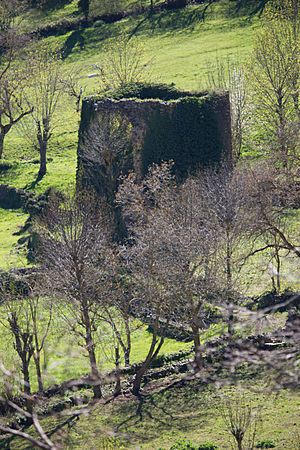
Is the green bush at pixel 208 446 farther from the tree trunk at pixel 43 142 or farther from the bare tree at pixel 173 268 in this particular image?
the tree trunk at pixel 43 142

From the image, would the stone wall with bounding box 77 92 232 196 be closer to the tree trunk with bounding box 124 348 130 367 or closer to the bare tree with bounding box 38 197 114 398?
the bare tree with bounding box 38 197 114 398

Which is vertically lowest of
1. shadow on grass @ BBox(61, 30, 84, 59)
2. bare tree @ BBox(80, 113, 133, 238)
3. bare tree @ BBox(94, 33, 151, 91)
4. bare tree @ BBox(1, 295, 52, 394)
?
bare tree @ BBox(1, 295, 52, 394)

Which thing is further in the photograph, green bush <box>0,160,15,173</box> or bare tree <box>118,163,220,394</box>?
green bush <box>0,160,15,173</box>

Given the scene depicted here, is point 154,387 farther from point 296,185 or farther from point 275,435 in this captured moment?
point 296,185

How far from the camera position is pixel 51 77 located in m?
57.6

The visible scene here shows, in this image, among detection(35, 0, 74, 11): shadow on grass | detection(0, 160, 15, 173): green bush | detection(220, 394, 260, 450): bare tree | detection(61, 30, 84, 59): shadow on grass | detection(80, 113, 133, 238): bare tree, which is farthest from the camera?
detection(35, 0, 74, 11): shadow on grass

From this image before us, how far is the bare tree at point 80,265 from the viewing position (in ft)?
102

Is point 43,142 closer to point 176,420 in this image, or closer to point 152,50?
point 152,50

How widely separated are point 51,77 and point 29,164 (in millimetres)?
5691

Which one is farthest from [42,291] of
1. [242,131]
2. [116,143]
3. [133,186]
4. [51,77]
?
[51,77]

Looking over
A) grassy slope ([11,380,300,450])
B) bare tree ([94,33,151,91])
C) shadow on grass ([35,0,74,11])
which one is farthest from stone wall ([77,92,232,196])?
shadow on grass ([35,0,74,11])

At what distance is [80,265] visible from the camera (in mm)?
32062

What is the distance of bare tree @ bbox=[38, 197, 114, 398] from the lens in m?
31.2

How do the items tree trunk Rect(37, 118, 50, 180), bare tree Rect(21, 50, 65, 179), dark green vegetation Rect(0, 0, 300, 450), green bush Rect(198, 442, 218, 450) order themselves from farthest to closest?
1. bare tree Rect(21, 50, 65, 179)
2. tree trunk Rect(37, 118, 50, 180)
3. dark green vegetation Rect(0, 0, 300, 450)
4. green bush Rect(198, 442, 218, 450)
